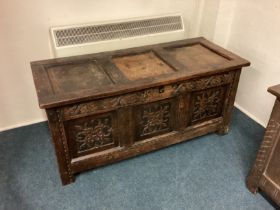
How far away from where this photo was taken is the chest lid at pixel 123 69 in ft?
4.82

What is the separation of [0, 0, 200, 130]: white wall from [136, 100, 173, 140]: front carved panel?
0.83m

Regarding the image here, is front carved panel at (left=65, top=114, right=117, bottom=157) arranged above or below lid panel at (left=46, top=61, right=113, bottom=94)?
below

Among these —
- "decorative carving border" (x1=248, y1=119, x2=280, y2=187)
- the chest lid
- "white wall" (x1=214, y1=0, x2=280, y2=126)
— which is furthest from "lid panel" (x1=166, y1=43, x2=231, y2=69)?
"decorative carving border" (x1=248, y1=119, x2=280, y2=187)

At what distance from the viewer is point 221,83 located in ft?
5.96

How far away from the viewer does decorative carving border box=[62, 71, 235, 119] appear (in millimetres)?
1474

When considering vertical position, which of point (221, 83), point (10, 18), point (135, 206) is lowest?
point (135, 206)

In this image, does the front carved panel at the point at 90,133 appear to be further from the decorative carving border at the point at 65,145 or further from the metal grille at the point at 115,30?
the metal grille at the point at 115,30

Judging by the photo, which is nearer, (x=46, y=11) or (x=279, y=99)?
(x=279, y=99)

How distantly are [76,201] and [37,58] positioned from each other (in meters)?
1.07

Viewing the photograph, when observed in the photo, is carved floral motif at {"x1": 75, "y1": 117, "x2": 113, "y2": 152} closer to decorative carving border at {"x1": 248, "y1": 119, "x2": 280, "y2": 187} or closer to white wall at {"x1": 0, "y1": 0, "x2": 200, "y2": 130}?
white wall at {"x1": 0, "y1": 0, "x2": 200, "y2": 130}

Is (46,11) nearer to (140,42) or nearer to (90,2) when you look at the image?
(90,2)

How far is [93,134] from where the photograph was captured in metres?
1.61

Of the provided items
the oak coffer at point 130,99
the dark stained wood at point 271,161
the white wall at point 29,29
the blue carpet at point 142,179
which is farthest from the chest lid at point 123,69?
the blue carpet at point 142,179

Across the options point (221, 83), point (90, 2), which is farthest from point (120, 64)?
point (221, 83)
